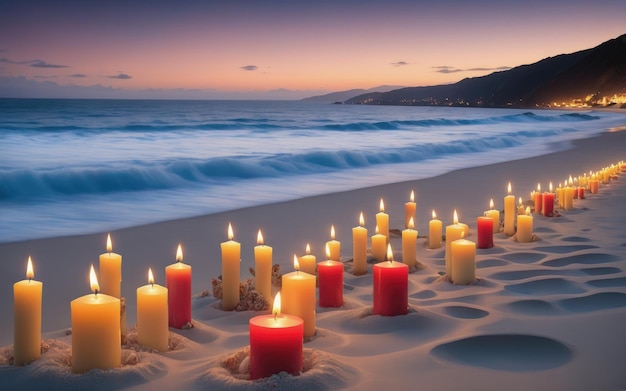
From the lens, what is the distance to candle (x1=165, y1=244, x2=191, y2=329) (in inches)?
125

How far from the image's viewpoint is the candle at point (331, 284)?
Answer: 11.7 ft

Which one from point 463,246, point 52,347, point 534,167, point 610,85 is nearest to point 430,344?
point 463,246

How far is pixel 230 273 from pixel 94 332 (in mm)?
1292

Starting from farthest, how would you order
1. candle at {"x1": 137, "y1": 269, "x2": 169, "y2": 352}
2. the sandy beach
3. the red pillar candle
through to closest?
the red pillar candle → candle at {"x1": 137, "y1": 269, "x2": 169, "y2": 352} → the sandy beach

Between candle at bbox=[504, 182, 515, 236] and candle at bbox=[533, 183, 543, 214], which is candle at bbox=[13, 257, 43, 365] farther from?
candle at bbox=[533, 183, 543, 214]

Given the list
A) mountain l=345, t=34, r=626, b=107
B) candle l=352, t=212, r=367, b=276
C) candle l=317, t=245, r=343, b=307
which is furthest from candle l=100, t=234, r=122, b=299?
mountain l=345, t=34, r=626, b=107

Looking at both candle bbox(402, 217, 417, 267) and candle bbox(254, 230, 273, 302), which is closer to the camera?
candle bbox(254, 230, 273, 302)

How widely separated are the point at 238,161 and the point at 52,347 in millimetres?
11529

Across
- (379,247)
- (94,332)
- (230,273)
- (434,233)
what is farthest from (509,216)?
(94,332)

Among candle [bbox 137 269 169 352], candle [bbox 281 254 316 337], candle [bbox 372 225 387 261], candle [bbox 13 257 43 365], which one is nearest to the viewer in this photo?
candle [bbox 13 257 43 365]

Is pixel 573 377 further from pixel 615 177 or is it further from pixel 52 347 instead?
pixel 615 177

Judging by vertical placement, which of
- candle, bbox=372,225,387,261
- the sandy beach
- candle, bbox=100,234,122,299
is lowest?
the sandy beach

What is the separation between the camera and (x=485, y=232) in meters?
5.11

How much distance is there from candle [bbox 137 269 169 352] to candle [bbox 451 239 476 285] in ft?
6.44
